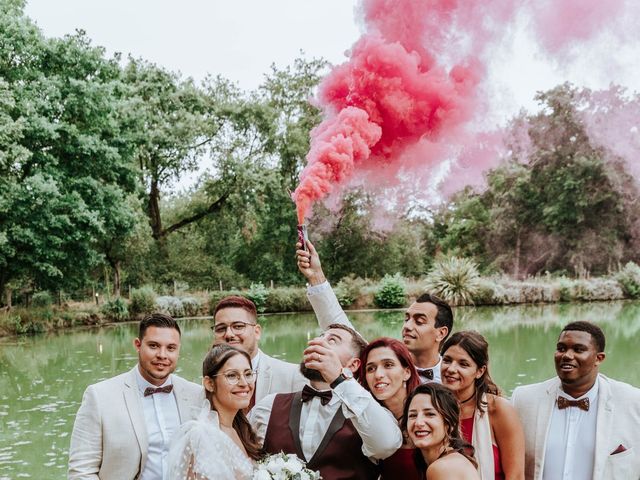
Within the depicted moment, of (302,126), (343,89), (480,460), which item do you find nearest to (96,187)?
(302,126)

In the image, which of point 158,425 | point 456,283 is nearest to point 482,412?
point 158,425

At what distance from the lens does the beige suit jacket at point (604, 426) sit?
376cm

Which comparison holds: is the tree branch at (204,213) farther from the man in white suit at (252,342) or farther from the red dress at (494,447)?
the red dress at (494,447)

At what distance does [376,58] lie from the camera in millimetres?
7555

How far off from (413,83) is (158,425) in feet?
17.2

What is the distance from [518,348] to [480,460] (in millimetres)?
16423

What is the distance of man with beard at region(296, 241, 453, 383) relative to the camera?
4.80m

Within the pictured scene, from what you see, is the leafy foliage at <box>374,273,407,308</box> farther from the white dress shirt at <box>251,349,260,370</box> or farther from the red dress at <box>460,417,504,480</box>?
the red dress at <box>460,417,504,480</box>

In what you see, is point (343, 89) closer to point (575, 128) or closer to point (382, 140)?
point (382, 140)

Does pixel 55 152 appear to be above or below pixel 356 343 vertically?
above

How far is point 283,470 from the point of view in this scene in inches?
126

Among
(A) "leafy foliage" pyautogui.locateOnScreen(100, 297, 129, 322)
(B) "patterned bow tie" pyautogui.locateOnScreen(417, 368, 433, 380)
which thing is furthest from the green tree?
(B) "patterned bow tie" pyautogui.locateOnScreen(417, 368, 433, 380)

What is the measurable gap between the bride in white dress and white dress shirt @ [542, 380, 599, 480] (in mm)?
1718

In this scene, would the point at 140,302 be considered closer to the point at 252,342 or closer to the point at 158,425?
the point at 252,342
